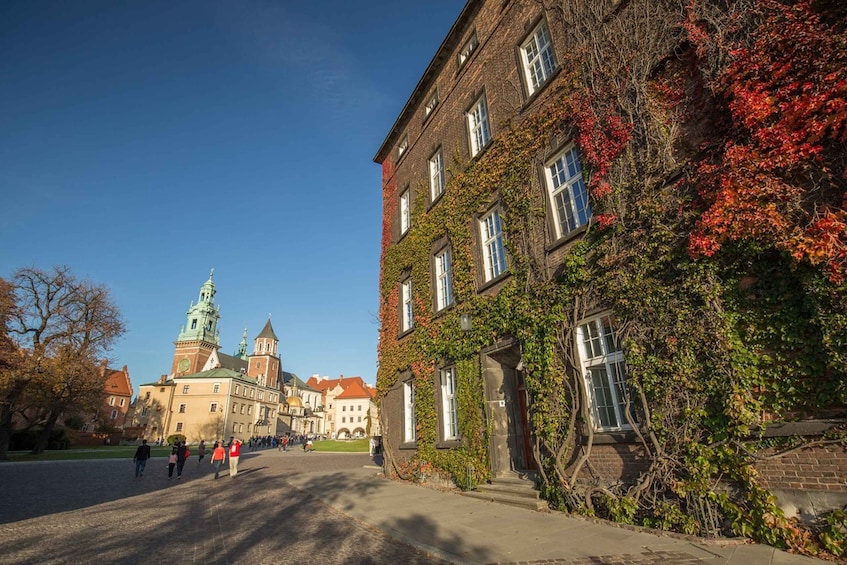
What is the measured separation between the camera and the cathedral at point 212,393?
7056 cm

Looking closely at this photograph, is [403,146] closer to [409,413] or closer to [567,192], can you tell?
[567,192]

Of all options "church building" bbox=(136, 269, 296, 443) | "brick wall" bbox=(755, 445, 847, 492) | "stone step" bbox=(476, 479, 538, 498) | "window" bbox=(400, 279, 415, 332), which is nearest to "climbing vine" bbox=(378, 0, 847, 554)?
"brick wall" bbox=(755, 445, 847, 492)

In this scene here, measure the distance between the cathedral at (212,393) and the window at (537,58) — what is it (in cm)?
7511

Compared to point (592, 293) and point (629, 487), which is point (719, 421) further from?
point (592, 293)

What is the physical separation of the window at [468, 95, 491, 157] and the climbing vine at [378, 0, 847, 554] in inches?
132

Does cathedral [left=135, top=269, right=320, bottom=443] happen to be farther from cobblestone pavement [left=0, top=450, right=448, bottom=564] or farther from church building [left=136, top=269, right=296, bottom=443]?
cobblestone pavement [left=0, top=450, right=448, bottom=564]

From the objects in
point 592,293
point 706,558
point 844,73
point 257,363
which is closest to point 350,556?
point 706,558

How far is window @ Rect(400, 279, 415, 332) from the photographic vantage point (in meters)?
16.4

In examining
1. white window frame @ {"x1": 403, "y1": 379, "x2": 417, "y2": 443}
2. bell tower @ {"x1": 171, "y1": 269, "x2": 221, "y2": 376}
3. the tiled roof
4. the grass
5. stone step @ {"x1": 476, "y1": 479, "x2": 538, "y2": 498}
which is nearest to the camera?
stone step @ {"x1": 476, "y1": 479, "x2": 538, "y2": 498}

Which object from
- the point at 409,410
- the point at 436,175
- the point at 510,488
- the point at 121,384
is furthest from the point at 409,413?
the point at 121,384

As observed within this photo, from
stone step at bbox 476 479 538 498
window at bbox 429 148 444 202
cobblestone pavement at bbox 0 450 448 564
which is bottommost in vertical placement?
cobblestone pavement at bbox 0 450 448 564

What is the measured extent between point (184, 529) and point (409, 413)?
8.54 meters

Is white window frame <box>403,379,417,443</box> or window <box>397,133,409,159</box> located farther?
window <box>397,133,409,159</box>

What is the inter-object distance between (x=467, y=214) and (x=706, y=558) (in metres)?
9.87
